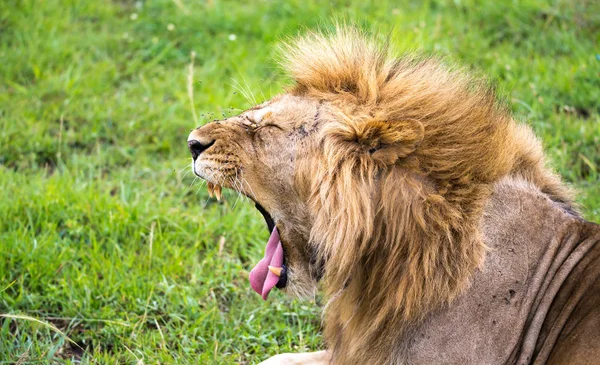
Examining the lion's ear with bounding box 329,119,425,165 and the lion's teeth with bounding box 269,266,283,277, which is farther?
the lion's teeth with bounding box 269,266,283,277

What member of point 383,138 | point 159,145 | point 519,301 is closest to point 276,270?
point 383,138

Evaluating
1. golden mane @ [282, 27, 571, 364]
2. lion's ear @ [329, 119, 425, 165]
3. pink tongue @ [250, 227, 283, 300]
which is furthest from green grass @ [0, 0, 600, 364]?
lion's ear @ [329, 119, 425, 165]

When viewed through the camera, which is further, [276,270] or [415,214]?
[276,270]

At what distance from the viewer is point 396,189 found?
2.69 m

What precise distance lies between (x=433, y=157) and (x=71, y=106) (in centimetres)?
328

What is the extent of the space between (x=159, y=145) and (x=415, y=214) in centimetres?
273

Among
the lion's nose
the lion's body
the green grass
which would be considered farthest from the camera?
the green grass

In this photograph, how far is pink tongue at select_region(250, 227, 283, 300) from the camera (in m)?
3.00

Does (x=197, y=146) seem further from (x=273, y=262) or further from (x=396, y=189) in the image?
(x=396, y=189)

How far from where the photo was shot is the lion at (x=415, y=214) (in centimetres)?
264

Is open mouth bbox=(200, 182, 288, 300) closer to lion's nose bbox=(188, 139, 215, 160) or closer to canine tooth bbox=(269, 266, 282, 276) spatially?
canine tooth bbox=(269, 266, 282, 276)

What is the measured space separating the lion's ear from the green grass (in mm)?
778

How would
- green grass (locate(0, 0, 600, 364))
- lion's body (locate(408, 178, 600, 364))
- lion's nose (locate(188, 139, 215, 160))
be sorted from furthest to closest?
green grass (locate(0, 0, 600, 364)), lion's nose (locate(188, 139, 215, 160)), lion's body (locate(408, 178, 600, 364))

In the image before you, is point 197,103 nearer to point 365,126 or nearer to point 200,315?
point 200,315
